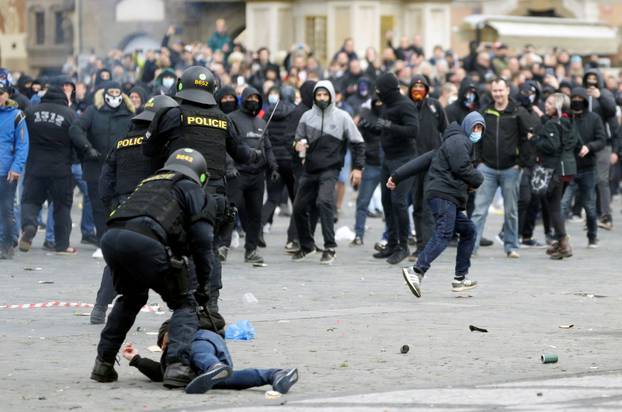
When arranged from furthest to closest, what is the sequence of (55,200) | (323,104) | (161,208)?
1. (55,200)
2. (323,104)
3. (161,208)

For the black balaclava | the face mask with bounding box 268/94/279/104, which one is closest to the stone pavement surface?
the black balaclava

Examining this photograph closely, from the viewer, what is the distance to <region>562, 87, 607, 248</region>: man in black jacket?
17.6 m

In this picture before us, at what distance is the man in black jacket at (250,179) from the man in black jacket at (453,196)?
8.45ft

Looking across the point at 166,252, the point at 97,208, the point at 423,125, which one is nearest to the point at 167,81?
the point at 97,208

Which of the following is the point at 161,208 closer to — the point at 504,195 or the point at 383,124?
the point at 383,124

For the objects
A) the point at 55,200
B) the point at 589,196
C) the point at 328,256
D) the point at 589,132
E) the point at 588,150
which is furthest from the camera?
the point at 589,132

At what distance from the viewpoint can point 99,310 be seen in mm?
11766

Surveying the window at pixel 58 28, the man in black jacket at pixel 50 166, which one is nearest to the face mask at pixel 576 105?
the man in black jacket at pixel 50 166

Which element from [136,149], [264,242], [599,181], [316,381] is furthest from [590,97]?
[316,381]

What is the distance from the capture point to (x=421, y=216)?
16.5 meters

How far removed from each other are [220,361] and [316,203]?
722 cm

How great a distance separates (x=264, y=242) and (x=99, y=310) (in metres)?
5.97

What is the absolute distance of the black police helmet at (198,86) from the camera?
11.5 meters

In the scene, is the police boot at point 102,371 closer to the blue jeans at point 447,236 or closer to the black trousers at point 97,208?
the blue jeans at point 447,236
